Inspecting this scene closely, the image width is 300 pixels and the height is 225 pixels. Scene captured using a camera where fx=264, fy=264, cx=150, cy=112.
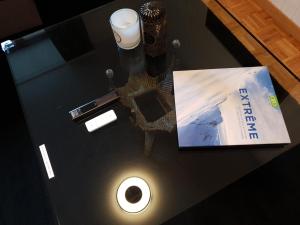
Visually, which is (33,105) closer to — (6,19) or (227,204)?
(6,19)

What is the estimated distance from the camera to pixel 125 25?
0.89 meters

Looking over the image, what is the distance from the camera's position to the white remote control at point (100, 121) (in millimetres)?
850

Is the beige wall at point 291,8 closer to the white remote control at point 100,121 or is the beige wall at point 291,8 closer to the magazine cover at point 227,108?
the magazine cover at point 227,108

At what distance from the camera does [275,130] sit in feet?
2.58

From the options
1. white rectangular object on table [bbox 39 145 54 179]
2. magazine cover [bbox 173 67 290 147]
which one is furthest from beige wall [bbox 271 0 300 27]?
white rectangular object on table [bbox 39 145 54 179]

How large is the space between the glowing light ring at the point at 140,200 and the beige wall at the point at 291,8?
1344 mm

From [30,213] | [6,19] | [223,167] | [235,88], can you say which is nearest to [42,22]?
[6,19]

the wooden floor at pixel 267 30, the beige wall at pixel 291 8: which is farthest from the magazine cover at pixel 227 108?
the beige wall at pixel 291 8

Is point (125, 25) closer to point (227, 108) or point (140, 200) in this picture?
point (227, 108)

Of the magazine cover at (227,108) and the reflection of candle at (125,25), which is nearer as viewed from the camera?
the magazine cover at (227,108)

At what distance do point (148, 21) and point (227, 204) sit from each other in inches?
28.0

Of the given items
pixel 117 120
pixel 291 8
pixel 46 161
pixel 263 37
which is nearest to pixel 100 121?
pixel 117 120

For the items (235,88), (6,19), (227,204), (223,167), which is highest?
(6,19)

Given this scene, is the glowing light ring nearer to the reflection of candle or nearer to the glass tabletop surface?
the glass tabletop surface
